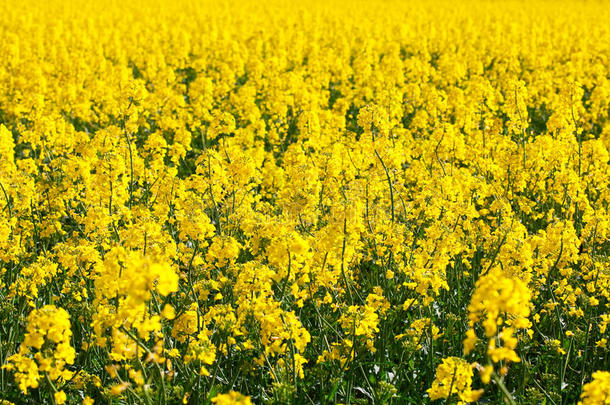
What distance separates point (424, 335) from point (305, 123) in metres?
3.60

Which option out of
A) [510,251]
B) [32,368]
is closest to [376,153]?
[510,251]

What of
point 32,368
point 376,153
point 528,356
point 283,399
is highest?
point 376,153

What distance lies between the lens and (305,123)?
750 centimetres

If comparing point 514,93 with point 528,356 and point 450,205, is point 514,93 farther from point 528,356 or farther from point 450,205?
point 528,356

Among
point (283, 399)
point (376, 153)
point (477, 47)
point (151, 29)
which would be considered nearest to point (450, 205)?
point (376, 153)

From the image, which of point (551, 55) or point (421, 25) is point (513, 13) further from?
point (551, 55)

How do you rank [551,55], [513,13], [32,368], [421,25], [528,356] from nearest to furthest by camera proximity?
[32,368] < [528,356] < [551,55] < [421,25] < [513,13]

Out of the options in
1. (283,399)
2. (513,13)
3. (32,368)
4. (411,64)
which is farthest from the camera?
(513,13)

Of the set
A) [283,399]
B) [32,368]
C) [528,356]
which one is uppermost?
[32,368]

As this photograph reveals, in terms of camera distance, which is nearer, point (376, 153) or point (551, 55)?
point (376, 153)

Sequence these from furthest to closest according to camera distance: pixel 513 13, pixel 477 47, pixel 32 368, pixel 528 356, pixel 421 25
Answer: pixel 513 13
pixel 421 25
pixel 477 47
pixel 528 356
pixel 32 368

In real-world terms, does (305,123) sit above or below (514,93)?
below

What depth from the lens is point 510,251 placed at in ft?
14.5

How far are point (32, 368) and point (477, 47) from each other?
14.2 meters
